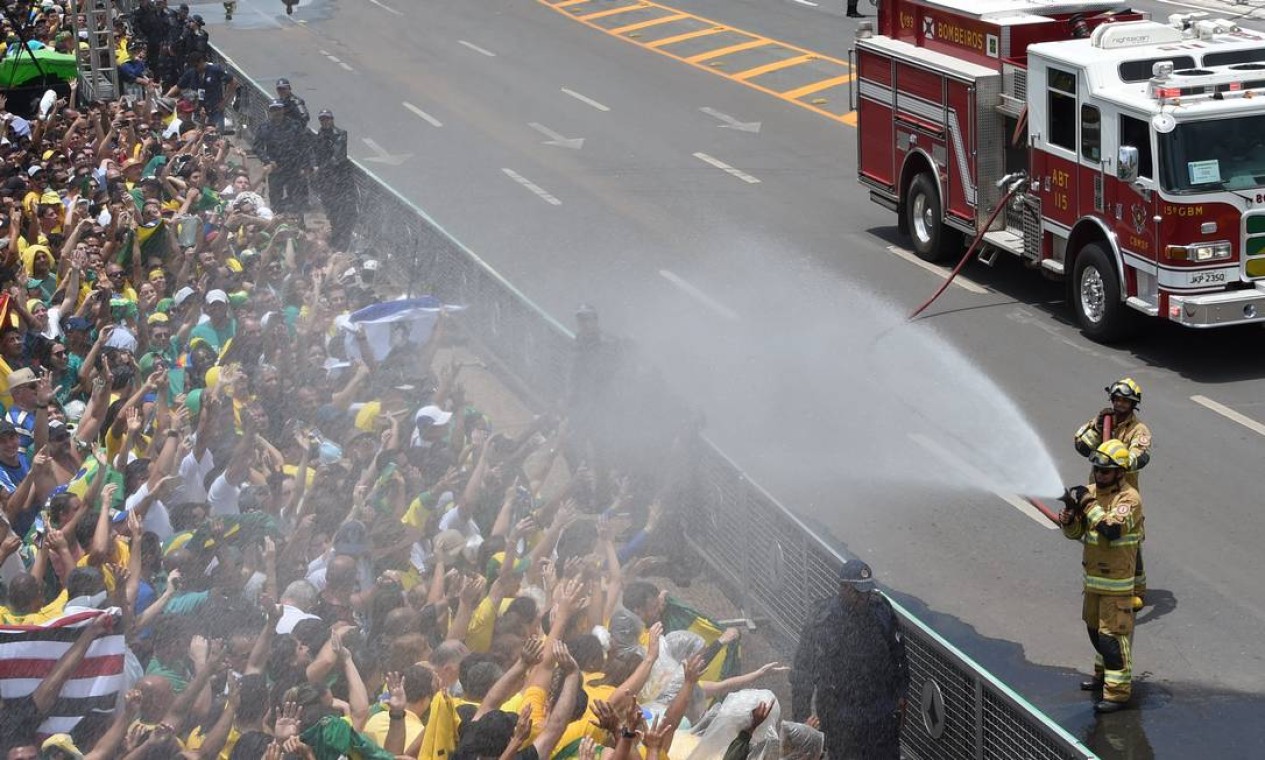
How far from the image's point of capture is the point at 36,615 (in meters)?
7.34

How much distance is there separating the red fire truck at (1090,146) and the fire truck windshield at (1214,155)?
1cm

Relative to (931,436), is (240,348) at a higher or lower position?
higher

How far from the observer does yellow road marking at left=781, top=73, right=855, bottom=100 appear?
2839 centimetres

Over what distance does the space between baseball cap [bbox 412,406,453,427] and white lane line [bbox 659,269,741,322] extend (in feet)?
22.4

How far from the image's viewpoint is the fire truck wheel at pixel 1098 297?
1518 cm

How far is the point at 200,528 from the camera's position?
28.2 feet

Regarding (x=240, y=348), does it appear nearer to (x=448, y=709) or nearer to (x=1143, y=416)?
(x=448, y=709)

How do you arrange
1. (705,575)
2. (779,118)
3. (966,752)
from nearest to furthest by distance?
(966,752)
(705,575)
(779,118)

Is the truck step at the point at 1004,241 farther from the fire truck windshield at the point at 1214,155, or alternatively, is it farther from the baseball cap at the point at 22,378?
the baseball cap at the point at 22,378

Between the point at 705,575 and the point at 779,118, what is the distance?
56.4 ft

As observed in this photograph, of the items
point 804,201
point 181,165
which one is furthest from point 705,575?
point 804,201

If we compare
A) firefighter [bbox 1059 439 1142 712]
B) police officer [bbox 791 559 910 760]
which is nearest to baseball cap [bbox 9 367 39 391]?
police officer [bbox 791 559 910 760]

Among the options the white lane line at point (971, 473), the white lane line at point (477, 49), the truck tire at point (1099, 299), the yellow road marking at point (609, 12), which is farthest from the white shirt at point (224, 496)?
the yellow road marking at point (609, 12)

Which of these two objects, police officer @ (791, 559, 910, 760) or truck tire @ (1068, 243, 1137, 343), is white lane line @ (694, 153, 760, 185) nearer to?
truck tire @ (1068, 243, 1137, 343)
